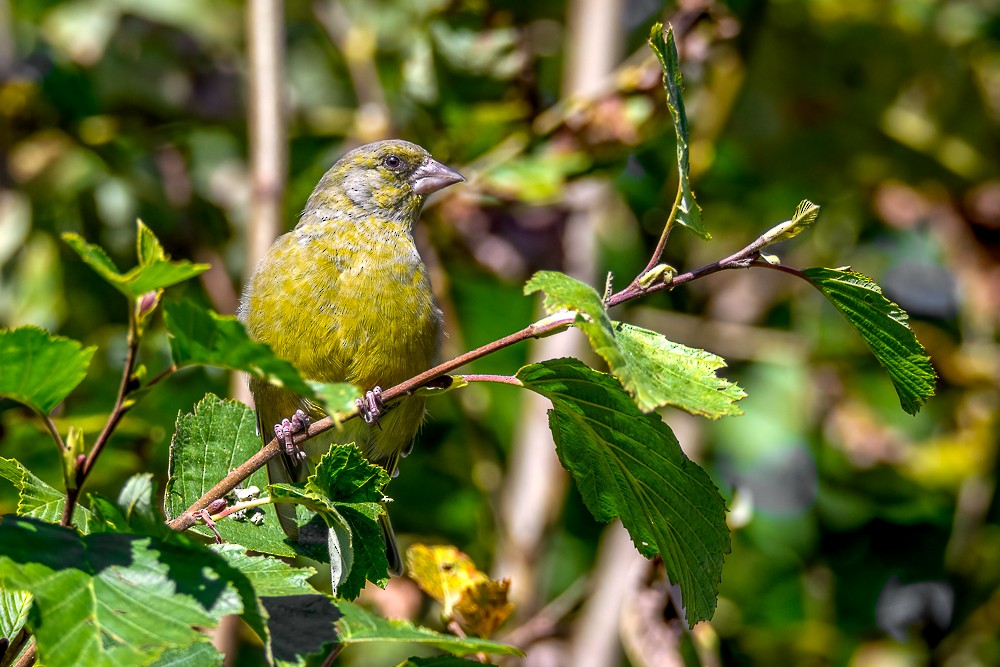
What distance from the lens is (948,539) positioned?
A: 4.85 meters

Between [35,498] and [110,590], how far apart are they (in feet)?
1.57

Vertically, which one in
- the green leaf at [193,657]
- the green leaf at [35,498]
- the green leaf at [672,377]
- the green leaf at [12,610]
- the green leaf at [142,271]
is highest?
the green leaf at [142,271]

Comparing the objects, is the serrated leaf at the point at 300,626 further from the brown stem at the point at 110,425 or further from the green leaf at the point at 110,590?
the brown stem at the point at 110,425

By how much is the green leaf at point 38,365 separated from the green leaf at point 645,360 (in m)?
0.63

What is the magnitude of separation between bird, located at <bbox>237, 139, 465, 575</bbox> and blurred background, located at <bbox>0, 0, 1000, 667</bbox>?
0.74m

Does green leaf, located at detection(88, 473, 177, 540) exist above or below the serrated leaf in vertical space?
above

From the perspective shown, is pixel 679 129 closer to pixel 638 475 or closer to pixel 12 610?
pixel 638 475

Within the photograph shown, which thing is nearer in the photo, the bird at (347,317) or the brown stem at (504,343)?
the brown stem at (504,343)

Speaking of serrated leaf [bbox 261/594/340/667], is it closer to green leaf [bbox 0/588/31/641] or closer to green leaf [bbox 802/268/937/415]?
green leaf [bbox 0/588/31/641]

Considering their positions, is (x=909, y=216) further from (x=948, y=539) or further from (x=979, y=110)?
(x=948, y=539)

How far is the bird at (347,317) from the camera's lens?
9.93 ft

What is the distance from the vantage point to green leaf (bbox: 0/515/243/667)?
1440 mm

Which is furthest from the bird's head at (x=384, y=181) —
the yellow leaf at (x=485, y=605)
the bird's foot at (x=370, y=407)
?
the yellow leaf at (x=485, y=605)

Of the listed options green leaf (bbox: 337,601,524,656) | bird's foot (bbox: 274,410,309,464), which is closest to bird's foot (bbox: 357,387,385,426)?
bird's foot (bbox: 274,410,309,464)
